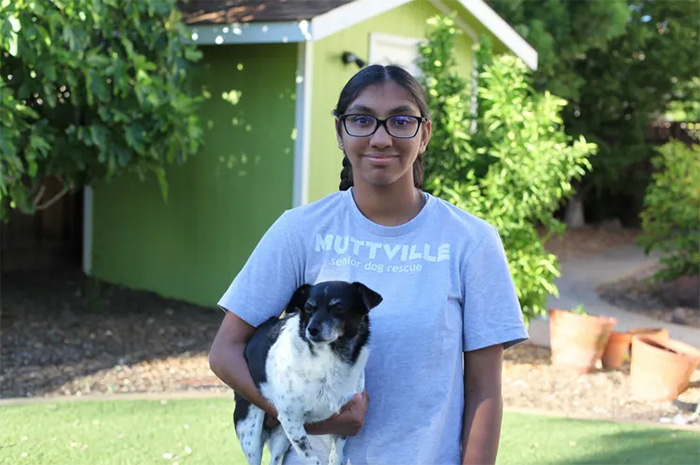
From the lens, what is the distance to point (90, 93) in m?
7.66

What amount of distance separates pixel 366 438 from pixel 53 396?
5.15m

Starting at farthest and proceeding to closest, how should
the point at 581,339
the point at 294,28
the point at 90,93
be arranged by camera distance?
the point at 294,28, the point at 581,339, the point at 90,93

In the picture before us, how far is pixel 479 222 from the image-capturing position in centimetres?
217

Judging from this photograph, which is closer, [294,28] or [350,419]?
[350,419]

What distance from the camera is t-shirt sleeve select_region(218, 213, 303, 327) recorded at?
2143mm

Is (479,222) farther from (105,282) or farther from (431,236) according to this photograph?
(105,282)

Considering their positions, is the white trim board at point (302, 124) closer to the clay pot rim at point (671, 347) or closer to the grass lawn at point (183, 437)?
the grass lawn at point (183, 437)

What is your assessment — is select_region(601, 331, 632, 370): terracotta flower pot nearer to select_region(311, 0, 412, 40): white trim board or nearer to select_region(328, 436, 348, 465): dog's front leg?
select_region(311, 0, 412, 40): white trim board

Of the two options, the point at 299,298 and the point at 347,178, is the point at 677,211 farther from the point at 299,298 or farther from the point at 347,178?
the point at 299,298

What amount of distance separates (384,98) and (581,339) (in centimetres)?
636

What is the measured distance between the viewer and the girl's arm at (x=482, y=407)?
215cm

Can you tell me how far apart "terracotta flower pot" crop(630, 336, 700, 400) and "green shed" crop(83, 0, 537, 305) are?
12.4ft

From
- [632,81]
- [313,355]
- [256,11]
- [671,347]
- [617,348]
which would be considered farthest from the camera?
[632,81]

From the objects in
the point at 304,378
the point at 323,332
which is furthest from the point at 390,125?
A: the point at 304,378
